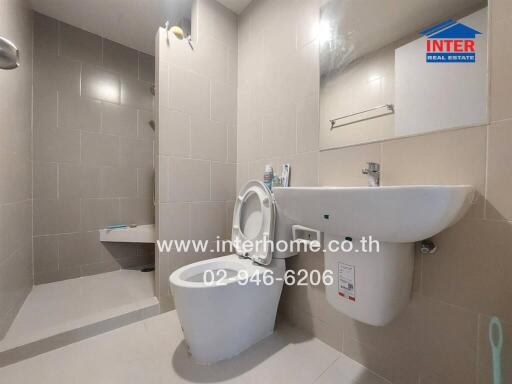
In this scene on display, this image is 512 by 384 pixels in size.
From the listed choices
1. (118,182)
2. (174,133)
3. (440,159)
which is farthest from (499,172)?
(118,182)

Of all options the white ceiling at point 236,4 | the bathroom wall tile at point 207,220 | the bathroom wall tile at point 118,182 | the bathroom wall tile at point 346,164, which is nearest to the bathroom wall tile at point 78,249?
the bathroom wall tile at point 118,182

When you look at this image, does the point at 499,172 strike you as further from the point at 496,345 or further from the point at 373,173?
Result: the point at 496,345

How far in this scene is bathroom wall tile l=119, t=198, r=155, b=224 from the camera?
84.2 inches

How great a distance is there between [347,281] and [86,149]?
2.19 metres

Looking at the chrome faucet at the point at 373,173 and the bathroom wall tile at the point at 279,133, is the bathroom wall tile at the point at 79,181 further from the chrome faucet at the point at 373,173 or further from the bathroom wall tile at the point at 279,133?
the chrome faucet at the point at 373,173

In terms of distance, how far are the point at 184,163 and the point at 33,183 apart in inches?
48.5

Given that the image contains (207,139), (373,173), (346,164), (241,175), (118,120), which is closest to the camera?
(373,173)

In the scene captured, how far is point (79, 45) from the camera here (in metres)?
1.91

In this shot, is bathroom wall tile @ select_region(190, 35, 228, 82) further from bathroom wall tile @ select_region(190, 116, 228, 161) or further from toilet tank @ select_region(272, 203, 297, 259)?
toilet tank @ select_region(272, 203, 297, 259)

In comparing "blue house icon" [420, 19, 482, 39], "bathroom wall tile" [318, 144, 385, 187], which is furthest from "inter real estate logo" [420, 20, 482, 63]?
"bathroom wall tile" [318, 144, 385, 187]

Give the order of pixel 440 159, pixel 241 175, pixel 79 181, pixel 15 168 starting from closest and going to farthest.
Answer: pixel 440 159, pixel 15 168, pixel 241 175, pixel 79 181

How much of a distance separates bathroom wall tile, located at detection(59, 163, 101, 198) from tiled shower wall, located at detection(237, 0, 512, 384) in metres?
1.64

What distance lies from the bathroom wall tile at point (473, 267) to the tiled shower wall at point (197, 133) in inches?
49.0

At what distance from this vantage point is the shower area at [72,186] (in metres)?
1.25
